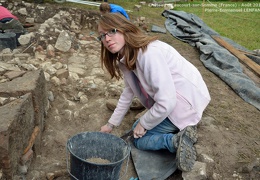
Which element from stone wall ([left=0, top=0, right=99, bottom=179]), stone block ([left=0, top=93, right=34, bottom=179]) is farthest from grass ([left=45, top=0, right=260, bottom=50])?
stone block ([left=0, top=93, right=34, bottom=179])

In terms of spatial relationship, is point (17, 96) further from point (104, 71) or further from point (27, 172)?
point (104, 71)

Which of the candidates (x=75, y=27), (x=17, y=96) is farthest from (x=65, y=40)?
(x=17, y=96)

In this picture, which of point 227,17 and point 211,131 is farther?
point 227,17

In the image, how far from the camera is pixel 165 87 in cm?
235

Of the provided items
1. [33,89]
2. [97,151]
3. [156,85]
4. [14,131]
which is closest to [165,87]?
[156,85]

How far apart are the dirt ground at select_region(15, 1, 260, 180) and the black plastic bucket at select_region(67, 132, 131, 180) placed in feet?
1.02

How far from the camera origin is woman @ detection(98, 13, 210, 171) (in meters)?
2.35

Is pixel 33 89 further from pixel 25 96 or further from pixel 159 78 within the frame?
pixel 159 78

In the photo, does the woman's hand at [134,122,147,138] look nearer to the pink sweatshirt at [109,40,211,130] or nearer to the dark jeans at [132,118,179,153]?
the pink sweatshirt at [109,40,211,130]

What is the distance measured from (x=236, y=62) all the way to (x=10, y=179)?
13.9 ft

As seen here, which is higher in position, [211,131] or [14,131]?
[14,131]

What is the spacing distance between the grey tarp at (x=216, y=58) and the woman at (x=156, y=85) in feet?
5.62

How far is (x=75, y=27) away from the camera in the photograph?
6.86 meters

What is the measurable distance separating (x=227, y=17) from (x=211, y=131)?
32.4 ft
